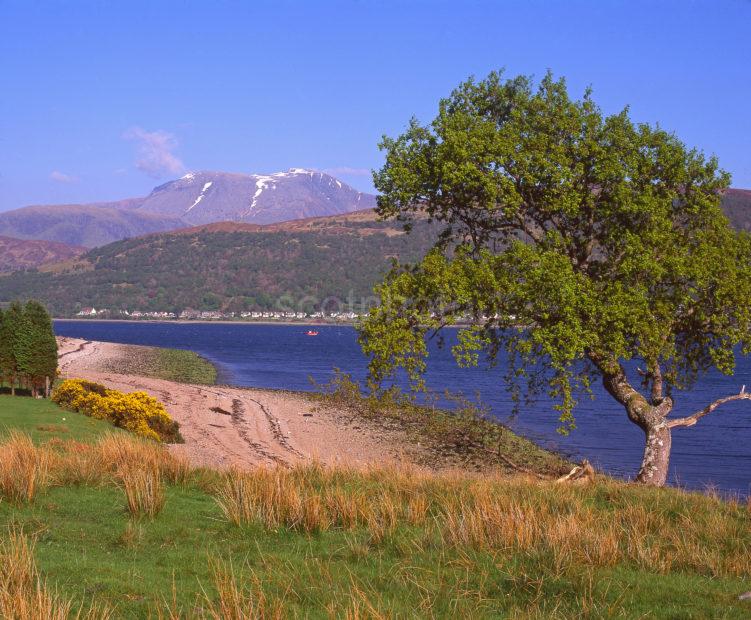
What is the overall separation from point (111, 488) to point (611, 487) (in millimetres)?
7938

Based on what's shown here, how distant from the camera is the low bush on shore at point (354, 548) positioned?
677 cm

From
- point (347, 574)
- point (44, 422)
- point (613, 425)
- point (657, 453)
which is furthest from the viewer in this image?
point (613, 425)

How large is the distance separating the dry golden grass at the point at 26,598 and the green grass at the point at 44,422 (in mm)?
11828

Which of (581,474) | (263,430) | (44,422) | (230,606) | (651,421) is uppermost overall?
(230,606)

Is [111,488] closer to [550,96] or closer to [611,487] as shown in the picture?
[611,487]

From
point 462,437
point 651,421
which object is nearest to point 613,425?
point 462,437

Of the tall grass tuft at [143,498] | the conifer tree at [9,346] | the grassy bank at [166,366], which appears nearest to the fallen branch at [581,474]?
the tall grass tuft at [143,498]

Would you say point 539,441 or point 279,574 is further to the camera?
point 539,441

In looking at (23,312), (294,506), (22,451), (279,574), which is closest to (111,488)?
(22,451)

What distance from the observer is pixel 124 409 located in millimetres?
24000

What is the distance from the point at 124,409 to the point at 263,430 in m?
9.06

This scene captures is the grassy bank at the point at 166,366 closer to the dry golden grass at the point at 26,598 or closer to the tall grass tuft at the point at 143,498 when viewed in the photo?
the tall grass tuft at the point at 143,498

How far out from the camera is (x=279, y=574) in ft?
24.1

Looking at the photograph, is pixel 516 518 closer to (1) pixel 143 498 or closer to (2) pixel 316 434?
(1) pixel 143 498
